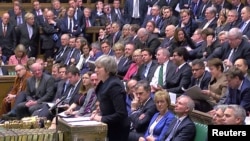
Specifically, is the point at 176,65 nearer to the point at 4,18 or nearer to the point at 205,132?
the point at 205,132

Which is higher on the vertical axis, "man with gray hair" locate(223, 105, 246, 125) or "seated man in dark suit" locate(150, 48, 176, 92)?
"man with gray hair" locate(223, 105, 246, 125)

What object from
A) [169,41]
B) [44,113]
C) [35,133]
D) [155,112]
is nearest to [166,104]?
[155,112]

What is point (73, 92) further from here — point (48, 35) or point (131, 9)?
point (131, 9)

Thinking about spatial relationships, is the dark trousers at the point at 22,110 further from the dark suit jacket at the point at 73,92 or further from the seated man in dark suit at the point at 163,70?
the seated man in dark suit at the point at 163,70

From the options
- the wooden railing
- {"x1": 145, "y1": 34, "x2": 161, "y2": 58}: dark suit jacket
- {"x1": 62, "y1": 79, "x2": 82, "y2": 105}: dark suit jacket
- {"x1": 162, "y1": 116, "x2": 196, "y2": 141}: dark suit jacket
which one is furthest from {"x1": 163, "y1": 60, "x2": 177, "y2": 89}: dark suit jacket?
the wooden railing

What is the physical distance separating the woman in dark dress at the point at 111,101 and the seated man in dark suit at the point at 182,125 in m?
0.54

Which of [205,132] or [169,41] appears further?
[169,41]

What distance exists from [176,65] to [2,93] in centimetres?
330

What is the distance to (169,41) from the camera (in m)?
10.9

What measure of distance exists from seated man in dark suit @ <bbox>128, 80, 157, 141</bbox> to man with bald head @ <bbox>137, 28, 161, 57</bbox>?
3.56 m

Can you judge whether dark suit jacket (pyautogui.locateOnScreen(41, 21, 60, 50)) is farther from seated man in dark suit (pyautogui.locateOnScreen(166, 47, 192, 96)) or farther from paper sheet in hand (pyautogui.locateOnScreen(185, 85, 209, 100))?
paper sheet in hand (pyautogui.locateOnScreen(185, 85, 209, 100))

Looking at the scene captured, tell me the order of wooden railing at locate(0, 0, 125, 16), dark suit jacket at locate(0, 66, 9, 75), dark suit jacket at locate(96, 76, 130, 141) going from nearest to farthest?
dark suit jacket at locate(96, 76, 130, 141), dark suit jacket at locate(0, 66, 9, 75), wooden railing at locate(0, 0, 125, 16)

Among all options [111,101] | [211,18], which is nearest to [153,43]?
[211,18]

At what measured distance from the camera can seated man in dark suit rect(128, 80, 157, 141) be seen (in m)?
7.39
